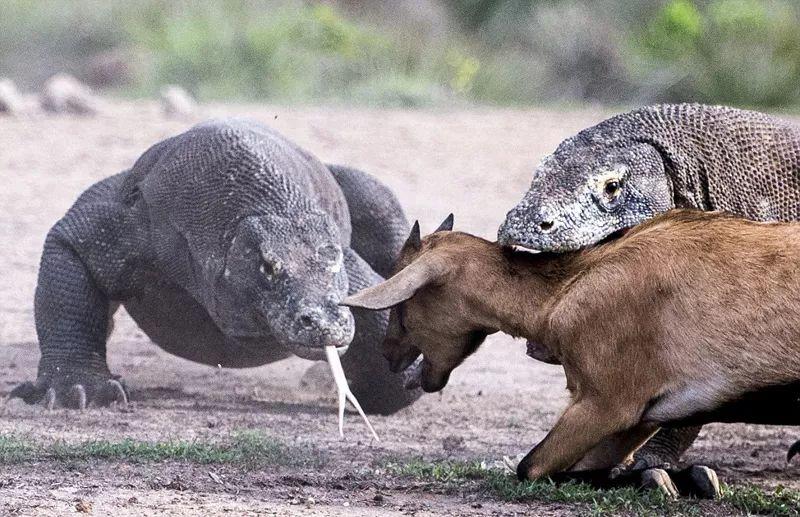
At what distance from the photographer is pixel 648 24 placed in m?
27.6

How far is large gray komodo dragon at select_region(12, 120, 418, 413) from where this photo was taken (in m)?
7.44

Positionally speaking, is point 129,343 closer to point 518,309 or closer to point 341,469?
point 341,469

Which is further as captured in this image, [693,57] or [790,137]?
[693,57]

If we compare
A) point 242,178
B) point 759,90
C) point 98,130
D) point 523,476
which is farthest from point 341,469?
point 759,90

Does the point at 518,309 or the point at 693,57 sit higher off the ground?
the point at 693,57

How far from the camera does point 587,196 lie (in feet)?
20.6

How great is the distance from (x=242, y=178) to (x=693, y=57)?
16.1 metres

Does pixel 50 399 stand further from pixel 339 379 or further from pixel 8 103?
pixel 8 103

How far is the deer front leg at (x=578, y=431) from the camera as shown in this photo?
5.60 meters

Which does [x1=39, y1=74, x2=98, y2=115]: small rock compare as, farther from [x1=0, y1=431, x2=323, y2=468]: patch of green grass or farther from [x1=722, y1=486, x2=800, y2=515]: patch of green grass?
[x1=722, y1=486, x2=800, y2=515]: patch of green grass

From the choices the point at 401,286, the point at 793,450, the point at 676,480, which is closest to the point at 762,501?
the point at 676,480

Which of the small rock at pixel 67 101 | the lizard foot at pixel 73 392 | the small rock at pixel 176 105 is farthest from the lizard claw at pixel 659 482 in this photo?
the small rock at pixel 67 101

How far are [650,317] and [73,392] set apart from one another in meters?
3.36

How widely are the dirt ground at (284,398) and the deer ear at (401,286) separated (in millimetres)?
725
